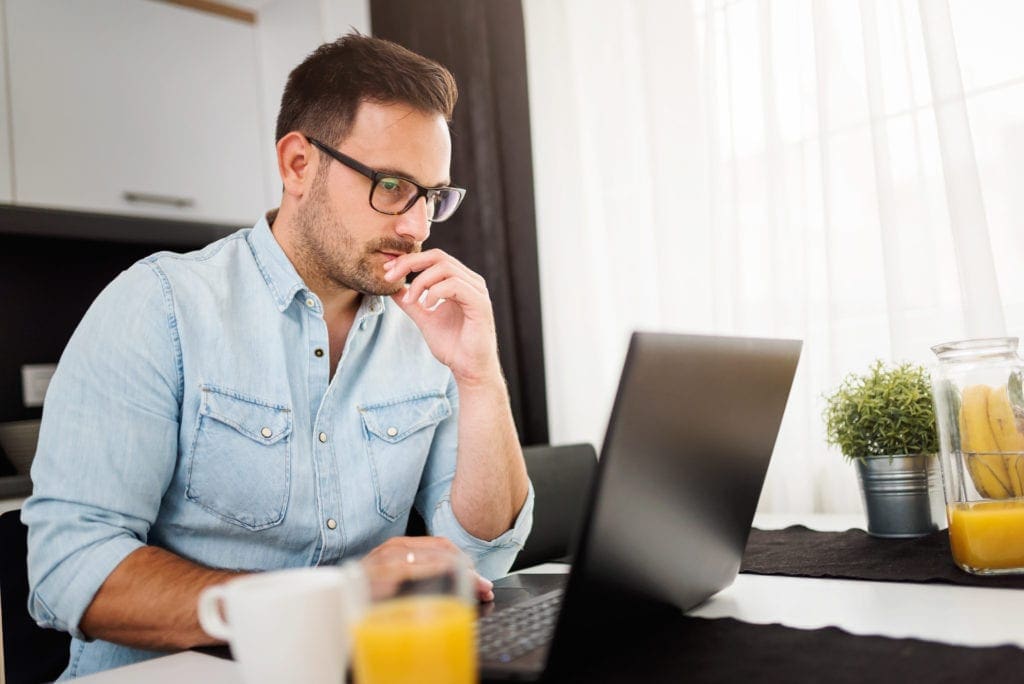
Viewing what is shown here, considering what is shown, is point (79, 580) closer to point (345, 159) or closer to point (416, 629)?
point (416, 629)

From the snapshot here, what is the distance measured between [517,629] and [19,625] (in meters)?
0.66

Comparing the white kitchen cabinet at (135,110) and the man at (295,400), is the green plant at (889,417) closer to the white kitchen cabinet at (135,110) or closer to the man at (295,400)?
the man at (295,400)

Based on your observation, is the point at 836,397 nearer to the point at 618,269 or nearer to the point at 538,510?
the point at 538,510

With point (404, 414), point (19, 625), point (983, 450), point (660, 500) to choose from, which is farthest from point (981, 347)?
point (19, 625)

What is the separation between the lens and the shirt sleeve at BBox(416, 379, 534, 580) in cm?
126

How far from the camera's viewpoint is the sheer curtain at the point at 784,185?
1638 mm

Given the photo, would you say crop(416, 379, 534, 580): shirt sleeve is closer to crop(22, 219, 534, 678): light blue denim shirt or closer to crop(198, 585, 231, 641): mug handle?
crop(22, 219, 534, 678): light blue denim shirt

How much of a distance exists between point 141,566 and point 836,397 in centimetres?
96

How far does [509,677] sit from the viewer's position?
2.09 feet

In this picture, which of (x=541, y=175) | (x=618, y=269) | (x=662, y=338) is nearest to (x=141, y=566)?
(x=662, y=338)

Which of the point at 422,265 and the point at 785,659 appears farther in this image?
the point at 422,265

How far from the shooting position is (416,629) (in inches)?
19.4

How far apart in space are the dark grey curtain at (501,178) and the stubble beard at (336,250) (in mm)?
1099

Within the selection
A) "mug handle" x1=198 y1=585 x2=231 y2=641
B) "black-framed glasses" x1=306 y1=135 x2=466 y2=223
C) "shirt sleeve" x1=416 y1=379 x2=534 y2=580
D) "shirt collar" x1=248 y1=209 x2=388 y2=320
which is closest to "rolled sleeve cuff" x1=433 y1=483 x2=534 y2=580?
"shirt sleeve" x1=416 y1=379 x2=534 y2=580
